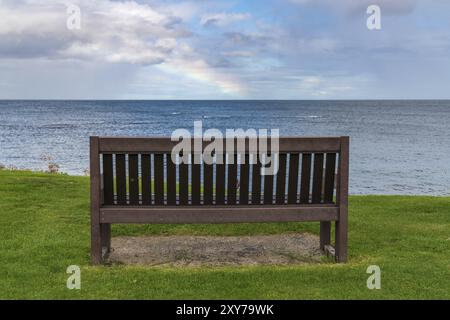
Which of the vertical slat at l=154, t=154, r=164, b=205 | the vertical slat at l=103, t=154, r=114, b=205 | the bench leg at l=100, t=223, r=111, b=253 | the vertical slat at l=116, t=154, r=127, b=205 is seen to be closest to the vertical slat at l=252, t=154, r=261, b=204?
the vertical slat at l=154, t=154, r=164, b=205

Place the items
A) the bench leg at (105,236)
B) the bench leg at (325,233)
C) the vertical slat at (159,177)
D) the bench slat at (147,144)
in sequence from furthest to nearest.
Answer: the bench leg at (325,233) < the bench leg at (105,236) < the vertical slat at (159,177) < the bench slat at (147,144)

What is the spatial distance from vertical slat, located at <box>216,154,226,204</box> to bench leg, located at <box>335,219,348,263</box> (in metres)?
1.28

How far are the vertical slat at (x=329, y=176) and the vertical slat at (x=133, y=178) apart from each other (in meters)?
1.99

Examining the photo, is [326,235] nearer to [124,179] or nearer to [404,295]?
[404,295]

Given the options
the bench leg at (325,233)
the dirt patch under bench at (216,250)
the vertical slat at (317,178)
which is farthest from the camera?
the bench leg at (325,233)

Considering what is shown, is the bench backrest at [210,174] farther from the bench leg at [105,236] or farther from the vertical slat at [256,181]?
the bench leg at [105,236]

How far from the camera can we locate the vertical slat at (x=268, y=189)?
17.7 feet

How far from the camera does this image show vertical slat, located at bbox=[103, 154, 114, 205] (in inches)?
206

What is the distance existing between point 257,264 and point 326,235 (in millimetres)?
1058

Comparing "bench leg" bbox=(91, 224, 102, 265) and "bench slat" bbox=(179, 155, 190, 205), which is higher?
A: "bench slat" bbox=(179, 155, 190, 205)

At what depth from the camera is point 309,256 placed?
6.10 meters

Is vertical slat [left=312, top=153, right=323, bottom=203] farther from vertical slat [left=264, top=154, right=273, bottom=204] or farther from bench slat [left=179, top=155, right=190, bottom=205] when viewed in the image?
bench slat [left=179, top=155, right=190, bottom=205]

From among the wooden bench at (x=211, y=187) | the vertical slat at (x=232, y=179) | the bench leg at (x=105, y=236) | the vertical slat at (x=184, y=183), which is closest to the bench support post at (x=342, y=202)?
the wooden bench at (x=211, y=187)
